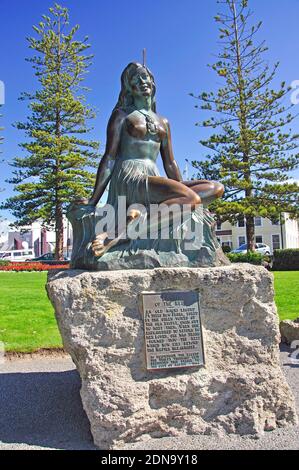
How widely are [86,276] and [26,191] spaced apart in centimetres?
2236

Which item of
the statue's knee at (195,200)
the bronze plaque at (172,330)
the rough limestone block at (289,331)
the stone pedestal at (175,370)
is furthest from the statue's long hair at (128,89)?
the rough limestone block at (289,331)

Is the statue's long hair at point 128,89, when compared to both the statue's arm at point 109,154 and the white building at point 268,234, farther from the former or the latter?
the white building at point 268,234

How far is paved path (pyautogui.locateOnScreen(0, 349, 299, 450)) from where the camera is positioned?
10.9ft

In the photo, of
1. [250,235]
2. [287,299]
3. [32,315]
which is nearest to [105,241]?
[32,315]

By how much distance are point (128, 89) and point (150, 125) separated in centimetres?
52

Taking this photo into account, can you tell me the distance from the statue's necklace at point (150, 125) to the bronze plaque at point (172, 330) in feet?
5.70

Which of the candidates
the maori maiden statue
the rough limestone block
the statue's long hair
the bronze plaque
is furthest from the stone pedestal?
the rough limestone block

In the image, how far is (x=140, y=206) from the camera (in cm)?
425

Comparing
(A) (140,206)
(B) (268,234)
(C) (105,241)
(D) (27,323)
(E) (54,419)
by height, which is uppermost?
(B) (268,234)

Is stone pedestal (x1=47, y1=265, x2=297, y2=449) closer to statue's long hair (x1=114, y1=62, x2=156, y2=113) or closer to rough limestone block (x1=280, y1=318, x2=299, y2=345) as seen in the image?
statue's long hair (x1=114, y1=62, x2=156, y2=113)

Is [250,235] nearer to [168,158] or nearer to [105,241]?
[168,158]

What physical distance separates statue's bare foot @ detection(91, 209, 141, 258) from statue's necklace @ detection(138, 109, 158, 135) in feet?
3.01

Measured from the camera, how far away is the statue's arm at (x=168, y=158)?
15.5ft
